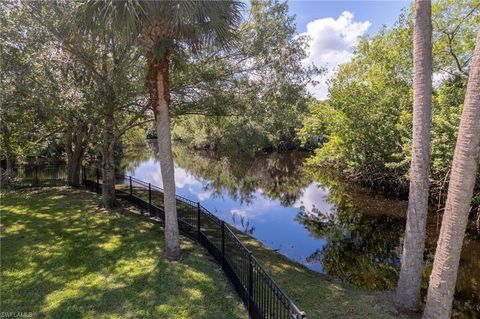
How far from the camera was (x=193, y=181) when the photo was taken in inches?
982

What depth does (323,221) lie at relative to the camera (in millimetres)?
14359

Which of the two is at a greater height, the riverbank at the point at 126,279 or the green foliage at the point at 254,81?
the green foliage at the point at 254,81

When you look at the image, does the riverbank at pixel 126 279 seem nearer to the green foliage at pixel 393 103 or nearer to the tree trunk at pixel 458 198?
the tree trunk at pixel 458 198

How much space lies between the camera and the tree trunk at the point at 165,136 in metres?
6.77

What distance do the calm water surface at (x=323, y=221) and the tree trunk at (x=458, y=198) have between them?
8.80 ft

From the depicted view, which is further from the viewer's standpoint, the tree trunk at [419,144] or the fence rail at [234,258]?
the tree trunk at [419,144]

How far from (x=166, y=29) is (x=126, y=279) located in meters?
5.16

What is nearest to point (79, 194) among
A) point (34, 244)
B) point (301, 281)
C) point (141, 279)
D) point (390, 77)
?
point (34, 244)

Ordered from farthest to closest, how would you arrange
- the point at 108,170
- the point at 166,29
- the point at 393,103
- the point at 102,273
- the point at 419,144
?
the point at 393,103 < the point at 108,170 < the point at 102,273 < the point at 166,29 < the point at 419,144

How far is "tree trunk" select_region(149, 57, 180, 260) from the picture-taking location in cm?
677

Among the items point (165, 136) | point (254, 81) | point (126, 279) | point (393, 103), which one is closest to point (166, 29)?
point (165, 136)

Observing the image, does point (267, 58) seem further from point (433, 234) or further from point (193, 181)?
point (193, 181)

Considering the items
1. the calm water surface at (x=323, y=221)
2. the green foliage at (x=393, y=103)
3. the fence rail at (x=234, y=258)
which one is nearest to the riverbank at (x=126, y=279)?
the fence rail at (x=234, y=258)

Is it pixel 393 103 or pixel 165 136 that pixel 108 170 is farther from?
pixel 393 103
